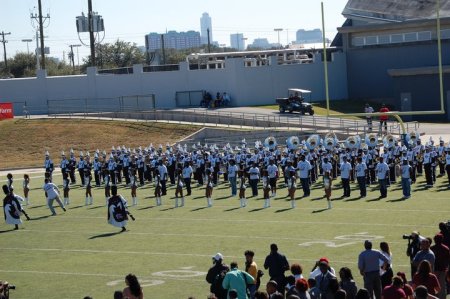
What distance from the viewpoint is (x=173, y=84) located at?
199ft

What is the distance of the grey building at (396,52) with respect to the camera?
5394 cm

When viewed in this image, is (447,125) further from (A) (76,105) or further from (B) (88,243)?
(B) (88,243)

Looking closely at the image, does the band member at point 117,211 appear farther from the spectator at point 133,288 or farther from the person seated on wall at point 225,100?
the person seated on wall at point 225,100

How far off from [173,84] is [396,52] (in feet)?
42.5

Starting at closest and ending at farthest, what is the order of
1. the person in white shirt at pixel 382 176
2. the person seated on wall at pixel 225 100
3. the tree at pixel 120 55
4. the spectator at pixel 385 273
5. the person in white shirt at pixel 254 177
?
the spectator at pixel 385 273 → the person in white shirt at pixel 382 176 → the person in white shirt at pixel 254 177 → the person seated on wall at pixel 225 100 → the tree at pixel 120 55

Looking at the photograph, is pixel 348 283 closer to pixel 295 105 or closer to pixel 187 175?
pixel 187 175

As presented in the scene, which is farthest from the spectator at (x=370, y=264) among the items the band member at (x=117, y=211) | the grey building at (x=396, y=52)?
the grey building at (x=396, y=52)

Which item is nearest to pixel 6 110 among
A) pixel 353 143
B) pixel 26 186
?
pixel 26 186

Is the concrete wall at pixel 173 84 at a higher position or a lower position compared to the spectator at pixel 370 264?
higher

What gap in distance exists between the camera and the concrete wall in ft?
196

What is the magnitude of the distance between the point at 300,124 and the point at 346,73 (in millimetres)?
14057

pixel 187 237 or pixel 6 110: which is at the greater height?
pixel 6 110

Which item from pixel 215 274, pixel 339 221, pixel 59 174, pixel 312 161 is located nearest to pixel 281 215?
pixel 339 221

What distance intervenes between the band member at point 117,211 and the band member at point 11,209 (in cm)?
275
